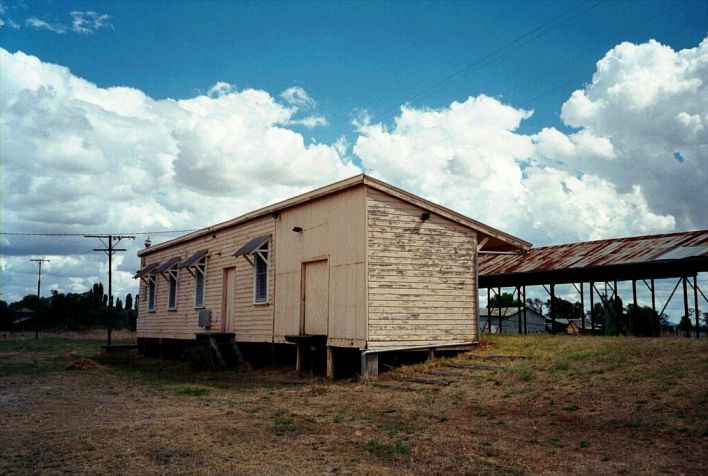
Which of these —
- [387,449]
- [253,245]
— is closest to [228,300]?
[253,245]

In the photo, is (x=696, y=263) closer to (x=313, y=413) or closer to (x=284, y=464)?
(x=313, y=413)

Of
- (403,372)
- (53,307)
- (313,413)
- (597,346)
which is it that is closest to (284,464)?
(313,413)

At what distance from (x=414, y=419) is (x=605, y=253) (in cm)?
1433

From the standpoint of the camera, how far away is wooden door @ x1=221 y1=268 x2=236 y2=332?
20703 millimetres

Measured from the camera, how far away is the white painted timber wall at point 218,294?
1898 cm

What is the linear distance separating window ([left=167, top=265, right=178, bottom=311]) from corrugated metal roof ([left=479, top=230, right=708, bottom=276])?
11870 mm

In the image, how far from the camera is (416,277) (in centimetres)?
1505

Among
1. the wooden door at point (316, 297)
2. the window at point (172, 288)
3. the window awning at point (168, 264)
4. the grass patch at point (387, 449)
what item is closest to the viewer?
the grass patch at point (387, 449)

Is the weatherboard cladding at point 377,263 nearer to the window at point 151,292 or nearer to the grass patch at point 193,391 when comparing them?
the grass patch at point 193,391

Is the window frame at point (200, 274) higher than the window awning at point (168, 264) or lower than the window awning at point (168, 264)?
lower

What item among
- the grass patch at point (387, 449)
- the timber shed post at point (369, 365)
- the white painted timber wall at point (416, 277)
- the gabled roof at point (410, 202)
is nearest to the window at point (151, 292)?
the gabled roof at point (410, 202)

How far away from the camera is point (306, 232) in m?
16.9

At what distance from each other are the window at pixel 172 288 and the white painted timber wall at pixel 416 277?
13158mm

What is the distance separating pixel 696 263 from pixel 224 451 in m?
16.4
